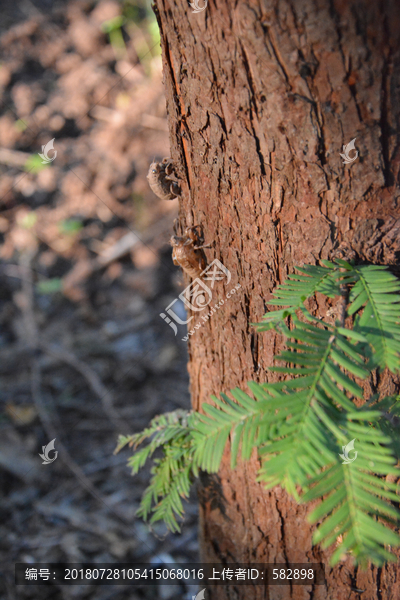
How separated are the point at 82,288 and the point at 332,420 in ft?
9.64

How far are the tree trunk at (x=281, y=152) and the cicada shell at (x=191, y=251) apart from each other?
0.03 meters

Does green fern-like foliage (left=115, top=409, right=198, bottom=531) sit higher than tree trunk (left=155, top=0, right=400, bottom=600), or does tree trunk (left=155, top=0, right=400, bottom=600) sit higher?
tree trunk (left=155, top=0, right=400, bottom=600)

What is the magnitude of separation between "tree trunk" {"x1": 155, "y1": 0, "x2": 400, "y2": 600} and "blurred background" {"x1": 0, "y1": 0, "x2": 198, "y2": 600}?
16.6 inches

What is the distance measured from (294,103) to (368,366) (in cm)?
46

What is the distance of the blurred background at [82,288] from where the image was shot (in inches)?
83.9

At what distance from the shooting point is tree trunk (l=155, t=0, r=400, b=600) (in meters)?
0.69

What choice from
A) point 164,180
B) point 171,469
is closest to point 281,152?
point 164,180
